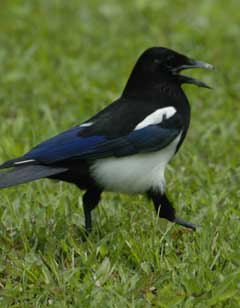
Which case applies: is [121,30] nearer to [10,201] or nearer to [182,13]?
[182,13]

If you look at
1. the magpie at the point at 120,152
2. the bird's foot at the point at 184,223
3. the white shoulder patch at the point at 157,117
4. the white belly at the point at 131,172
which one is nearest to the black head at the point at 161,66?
the magpie at the point at 120,152

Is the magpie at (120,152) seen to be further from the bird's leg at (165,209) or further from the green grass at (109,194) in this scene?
the green grass at (109,194)

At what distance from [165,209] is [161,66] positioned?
71cm

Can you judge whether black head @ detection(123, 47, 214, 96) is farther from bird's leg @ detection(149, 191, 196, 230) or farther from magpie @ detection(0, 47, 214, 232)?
bird's leg @ detection(149, 191, 196, 230)

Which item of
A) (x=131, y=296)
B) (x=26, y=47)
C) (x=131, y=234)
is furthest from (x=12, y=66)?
(x=131, y=296)

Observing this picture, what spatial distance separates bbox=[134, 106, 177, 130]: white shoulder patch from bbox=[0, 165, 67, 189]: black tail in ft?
1.44

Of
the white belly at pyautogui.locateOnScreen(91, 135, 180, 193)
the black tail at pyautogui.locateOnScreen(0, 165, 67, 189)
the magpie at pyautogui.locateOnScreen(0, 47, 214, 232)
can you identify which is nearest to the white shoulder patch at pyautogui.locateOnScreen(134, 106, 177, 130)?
the magpie at pyautogui.locateOnScreen(0, 47, 214, 232)

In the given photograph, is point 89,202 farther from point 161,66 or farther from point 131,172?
point 161,66

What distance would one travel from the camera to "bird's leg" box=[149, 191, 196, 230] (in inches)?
195

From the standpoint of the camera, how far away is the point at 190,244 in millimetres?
4676

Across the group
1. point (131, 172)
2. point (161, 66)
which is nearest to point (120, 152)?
point (131, 172)

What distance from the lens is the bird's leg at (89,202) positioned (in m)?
4.99

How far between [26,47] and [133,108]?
3.45 m

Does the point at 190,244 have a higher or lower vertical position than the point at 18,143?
lower
